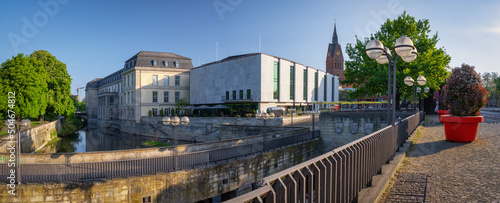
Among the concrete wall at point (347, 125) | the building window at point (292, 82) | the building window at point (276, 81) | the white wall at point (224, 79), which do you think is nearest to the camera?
the concrete wall at point (347, 125)

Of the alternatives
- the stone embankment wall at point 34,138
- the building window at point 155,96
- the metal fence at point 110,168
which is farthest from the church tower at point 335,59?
the metal fence at point 110,168

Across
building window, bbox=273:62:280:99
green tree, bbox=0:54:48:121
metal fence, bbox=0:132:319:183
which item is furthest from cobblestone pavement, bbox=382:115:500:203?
green tree, bbox=0:54:48:121

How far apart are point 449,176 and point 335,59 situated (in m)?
106

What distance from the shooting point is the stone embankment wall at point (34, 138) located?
19.6m

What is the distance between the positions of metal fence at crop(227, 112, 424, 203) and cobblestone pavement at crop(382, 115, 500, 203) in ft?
2.38

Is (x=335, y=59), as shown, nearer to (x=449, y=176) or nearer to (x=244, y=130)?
(x=244, y=130)

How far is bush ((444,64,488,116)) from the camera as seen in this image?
9.60m

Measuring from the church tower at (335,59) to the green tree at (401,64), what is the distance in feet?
259

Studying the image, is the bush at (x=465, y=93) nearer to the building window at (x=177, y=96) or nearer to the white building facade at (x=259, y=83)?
the white building facade at (x=259, y=83)

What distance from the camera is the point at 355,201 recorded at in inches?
160

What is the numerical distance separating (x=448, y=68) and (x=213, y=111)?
33.9 metres

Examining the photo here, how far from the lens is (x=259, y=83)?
38.2 metres

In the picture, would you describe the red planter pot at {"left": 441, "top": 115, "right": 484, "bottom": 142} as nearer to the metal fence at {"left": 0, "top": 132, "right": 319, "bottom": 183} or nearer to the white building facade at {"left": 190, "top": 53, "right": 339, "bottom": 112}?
the metal fence at {"left": 0, "top": 132, "right": 319, "bottom": 183}

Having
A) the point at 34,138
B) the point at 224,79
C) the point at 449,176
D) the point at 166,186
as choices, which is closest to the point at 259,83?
the point at 224,79
